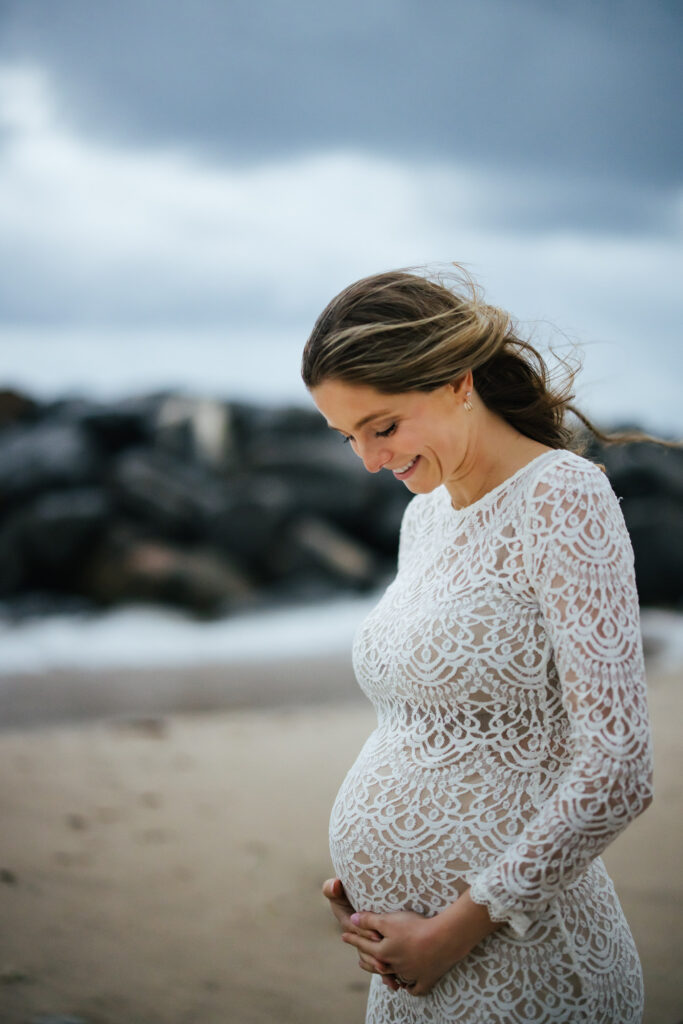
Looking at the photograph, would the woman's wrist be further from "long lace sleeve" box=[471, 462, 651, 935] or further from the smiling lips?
the smiling lips

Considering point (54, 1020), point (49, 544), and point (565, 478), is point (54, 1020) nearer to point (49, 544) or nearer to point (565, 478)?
point (565, 478)

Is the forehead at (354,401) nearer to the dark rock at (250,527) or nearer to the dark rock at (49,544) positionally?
the dark rock at (250,527)

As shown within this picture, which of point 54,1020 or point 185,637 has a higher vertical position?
point 54,1020

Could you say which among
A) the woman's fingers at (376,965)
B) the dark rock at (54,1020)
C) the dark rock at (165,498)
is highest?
the woman's fingers at (376,965)

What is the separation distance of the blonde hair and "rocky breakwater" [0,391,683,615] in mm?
5937

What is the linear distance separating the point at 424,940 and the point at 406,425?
76 cm

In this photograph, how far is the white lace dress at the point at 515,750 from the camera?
1.17m

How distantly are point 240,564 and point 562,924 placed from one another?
7095 mm

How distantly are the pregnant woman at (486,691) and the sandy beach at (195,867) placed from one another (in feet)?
4.60

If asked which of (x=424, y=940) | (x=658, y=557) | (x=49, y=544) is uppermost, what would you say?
(x=424, y=940)

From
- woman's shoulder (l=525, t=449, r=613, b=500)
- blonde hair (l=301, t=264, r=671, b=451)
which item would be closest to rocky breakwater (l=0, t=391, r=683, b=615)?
blonde hair (l=301, t=264, r=671, b=451)

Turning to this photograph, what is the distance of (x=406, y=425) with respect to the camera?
4.57 feet

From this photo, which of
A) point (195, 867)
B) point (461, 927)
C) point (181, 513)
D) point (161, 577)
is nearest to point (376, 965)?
point (461, 927)

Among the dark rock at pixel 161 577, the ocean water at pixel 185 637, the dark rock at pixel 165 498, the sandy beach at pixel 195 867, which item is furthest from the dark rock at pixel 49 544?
the sandy beach at pixel 195 867
